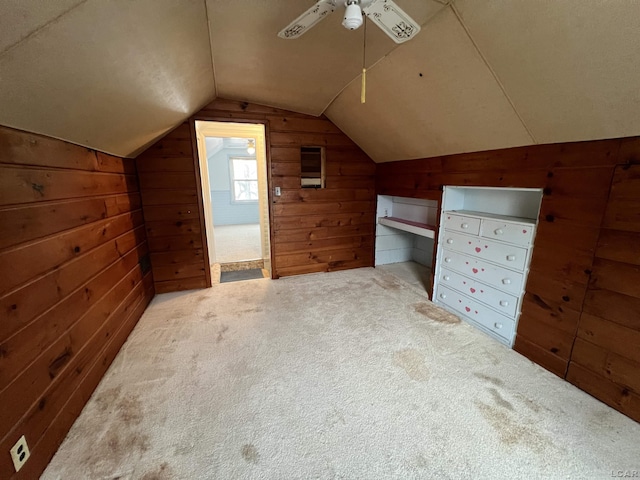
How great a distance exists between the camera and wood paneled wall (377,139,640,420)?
1.53 meters

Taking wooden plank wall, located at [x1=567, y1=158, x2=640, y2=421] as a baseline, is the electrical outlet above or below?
below

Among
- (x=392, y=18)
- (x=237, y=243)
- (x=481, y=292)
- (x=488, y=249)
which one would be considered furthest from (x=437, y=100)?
(x=237, y=243)

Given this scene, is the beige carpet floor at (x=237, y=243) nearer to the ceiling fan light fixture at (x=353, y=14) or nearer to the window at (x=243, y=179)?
the window at (x=243, y=179)

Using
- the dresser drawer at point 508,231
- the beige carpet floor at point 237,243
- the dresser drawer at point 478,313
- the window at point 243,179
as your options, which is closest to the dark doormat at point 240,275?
the beige carpet floor at point 237,243

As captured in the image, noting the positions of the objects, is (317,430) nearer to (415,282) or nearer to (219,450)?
(219,450)

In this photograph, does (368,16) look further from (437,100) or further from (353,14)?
(437,100)

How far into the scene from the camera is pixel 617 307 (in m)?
1.50

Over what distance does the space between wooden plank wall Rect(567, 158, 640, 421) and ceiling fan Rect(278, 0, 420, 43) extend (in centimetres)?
141

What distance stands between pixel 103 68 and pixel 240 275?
282cm

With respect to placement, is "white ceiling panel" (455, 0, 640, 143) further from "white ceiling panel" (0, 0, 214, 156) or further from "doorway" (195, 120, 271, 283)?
"doorway" (195, 120, 271, 283)

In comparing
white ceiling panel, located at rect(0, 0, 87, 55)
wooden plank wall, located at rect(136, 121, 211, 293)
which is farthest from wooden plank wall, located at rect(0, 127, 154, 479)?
wooden plank wall, located at rect(136, 121, 211, 293)

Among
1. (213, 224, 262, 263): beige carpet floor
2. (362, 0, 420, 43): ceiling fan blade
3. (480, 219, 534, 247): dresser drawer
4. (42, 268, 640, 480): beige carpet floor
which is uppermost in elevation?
(362, 0, 420, 43): ceiling fan blade

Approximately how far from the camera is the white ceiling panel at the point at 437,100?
1603 millimetres

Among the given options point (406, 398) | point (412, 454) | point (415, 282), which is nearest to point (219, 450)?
point (412, 454)
